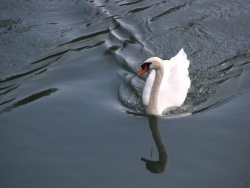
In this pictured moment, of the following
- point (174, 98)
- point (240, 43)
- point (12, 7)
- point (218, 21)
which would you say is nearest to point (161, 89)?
point (174, 98)

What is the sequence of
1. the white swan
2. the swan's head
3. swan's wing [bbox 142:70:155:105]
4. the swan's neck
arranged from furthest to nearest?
swan's wing [bbox 142:70:155:105] < the swan's neck < the white swan < the swan's head

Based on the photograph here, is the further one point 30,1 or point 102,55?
point 30,1

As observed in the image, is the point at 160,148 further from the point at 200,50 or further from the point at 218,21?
the point at 218,21

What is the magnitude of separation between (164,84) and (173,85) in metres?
0.24

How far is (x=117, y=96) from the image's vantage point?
10680 millimetres

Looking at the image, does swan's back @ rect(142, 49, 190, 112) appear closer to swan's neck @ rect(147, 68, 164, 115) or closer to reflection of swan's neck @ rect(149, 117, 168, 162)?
swan's neck @ rect(147, 68, 164, 115)

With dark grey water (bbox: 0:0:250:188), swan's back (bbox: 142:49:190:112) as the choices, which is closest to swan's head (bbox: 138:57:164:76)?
swan's back (bbox: 142:49:190:112)

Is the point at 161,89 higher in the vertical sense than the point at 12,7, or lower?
lower

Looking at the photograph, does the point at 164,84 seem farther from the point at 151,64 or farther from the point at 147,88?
the point at 151,64

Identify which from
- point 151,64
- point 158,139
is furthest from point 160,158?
point 151,64

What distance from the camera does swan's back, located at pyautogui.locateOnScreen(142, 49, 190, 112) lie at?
33.7 ft

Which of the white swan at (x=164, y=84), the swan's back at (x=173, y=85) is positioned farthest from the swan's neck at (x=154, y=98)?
the swan's back at (x=173, y=85)

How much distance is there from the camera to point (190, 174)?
8.31m

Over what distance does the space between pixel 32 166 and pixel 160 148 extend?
89.7 inches
